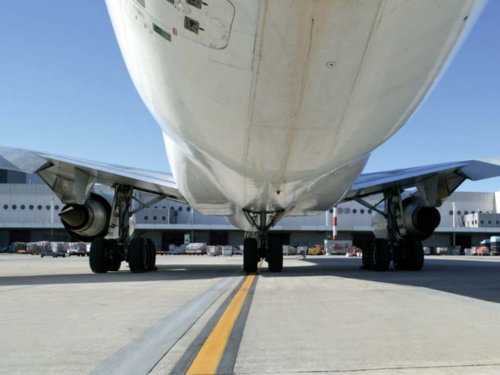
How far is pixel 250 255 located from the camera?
39.8 ft

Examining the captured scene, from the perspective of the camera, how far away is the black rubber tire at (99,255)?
1286 cm

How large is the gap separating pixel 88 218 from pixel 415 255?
8847 millimetres

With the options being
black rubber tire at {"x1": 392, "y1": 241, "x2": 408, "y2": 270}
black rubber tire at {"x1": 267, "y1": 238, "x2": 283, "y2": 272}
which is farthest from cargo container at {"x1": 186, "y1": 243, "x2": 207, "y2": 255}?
black rubber tire at {"x1": 267, "y1": 238, "x2": 283, "y2": 272}

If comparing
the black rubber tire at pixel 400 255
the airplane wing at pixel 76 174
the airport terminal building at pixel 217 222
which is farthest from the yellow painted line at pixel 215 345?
the airport terminal building at pixel 217 222

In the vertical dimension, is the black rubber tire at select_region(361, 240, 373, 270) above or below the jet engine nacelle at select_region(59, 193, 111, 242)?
below

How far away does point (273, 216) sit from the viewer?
42.5 feet

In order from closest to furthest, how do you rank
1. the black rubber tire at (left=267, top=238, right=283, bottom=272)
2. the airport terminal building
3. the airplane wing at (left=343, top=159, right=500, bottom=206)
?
the black rubber tire at (left=267, top=238, right=283, bottom=272)
the airplane wing at (left=343, top=159, right=500, bottom=206)
the airport terminal building

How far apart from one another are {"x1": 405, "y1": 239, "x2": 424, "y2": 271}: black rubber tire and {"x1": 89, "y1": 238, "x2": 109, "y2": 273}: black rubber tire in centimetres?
817

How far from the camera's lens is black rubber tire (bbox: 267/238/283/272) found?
12.0 meters

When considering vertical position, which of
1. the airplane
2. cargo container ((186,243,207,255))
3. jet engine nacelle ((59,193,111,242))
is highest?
the airplane

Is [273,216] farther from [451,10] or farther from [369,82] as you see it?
[451,10]

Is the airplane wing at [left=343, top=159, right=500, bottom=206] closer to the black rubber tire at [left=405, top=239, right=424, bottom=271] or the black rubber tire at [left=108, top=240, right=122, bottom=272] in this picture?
the black rubber tire at [left=405, top=239, right=424, bottom=271]

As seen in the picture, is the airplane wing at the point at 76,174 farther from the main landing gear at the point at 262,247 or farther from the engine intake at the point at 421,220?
the engine intake at the point at 421,220

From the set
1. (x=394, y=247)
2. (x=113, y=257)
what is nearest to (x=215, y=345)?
(x=113, y=257)
